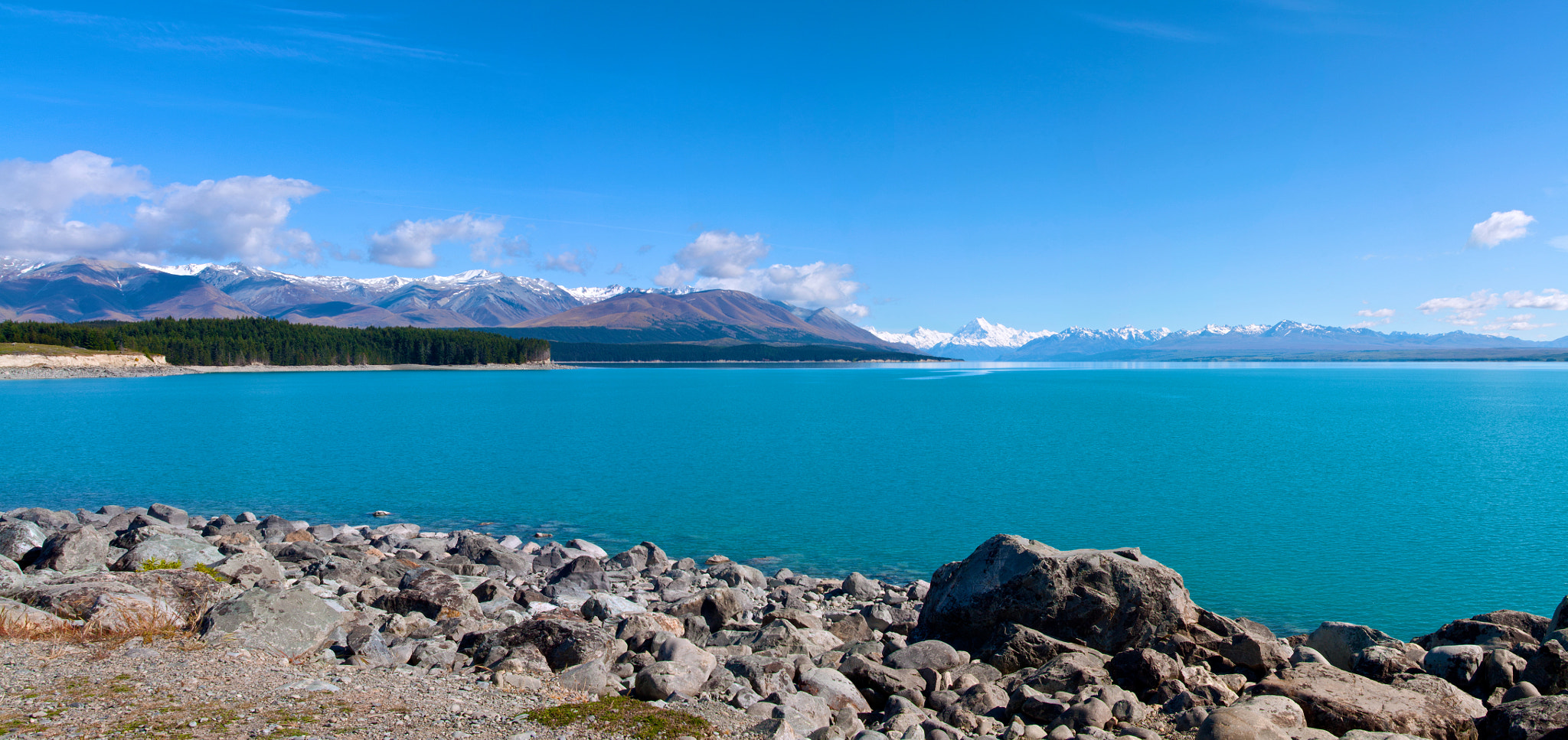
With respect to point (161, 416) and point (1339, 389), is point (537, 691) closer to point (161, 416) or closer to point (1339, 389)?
point (161, 416)

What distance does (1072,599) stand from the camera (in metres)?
13.5

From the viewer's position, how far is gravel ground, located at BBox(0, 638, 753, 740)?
25.9 feet

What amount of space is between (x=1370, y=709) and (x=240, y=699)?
13.1 meters

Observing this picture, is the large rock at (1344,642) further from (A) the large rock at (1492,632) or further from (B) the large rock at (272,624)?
(B) the large rock at (272,624)

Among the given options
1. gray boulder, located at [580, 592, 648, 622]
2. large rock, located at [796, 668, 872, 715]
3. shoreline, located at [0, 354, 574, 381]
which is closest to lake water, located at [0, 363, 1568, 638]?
gray boulder, located at [580, 592, 648, 622]

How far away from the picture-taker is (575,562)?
20.6m

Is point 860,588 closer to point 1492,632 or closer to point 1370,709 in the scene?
point 1370,709

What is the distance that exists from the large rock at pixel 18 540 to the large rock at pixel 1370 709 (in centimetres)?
2400

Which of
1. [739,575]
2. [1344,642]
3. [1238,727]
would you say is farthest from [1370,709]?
[739,575]

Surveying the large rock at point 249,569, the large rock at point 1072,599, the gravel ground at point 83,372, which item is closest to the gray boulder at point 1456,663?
the large rock at point 1072,599

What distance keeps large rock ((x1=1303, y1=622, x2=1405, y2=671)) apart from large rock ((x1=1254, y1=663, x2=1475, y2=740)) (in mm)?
2769

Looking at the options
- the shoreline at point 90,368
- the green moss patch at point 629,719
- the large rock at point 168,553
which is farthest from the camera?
the shoreline at point 90,368

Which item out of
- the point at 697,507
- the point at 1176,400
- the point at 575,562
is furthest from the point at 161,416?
the point at 1176,400

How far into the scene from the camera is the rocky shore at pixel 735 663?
8852 millimetres
